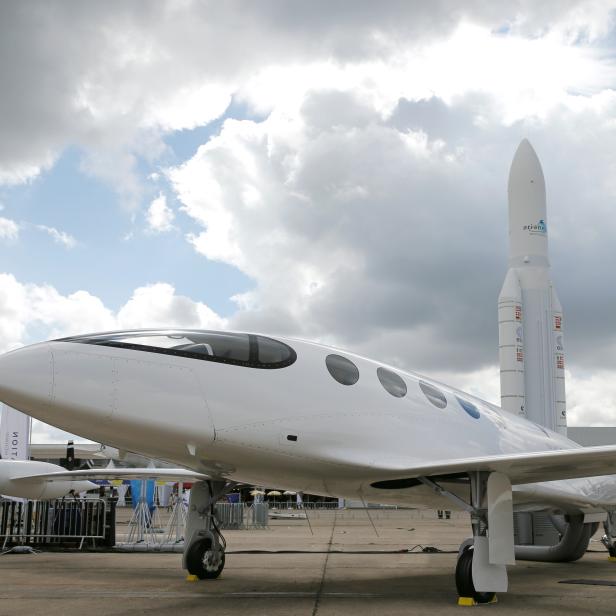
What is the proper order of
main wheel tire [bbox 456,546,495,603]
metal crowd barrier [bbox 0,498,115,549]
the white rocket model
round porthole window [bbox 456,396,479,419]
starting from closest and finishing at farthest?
1. main wheel tire [bbox 456,546,495,603]
2. round porthole window [bbox 456,396,479,419]
3. metal crowd barrier [bbox 0,498,115,549]
4. the white rocket model

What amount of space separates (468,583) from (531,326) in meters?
23.6

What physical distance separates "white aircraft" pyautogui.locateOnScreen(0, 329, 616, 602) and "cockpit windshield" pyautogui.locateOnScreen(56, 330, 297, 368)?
2 cm

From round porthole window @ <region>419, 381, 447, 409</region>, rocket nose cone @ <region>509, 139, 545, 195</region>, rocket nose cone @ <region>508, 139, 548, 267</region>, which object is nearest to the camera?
round porthole window @ <region>419, 381, 447, 409</region>

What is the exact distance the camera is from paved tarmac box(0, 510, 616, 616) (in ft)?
26.7

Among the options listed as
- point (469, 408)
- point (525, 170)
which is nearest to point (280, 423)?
point (469, 408)

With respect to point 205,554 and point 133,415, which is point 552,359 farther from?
point 133,415

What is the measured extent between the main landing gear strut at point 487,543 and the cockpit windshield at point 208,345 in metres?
2.58

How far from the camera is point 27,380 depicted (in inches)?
273

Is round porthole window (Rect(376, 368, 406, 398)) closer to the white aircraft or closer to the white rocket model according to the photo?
the white aircraft

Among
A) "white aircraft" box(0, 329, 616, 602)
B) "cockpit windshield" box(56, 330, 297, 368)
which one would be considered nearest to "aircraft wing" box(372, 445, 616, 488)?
"white aircraft" box(0, 329, 616, 602)

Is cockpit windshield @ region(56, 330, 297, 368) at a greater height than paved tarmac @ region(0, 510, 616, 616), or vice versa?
cockpit windshield @ region(56, 330, 297, 368)

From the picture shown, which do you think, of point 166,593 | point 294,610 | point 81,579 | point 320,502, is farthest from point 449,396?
point 320,502

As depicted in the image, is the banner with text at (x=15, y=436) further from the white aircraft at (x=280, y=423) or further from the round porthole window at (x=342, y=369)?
the round porthole window at (x=342, y=369)

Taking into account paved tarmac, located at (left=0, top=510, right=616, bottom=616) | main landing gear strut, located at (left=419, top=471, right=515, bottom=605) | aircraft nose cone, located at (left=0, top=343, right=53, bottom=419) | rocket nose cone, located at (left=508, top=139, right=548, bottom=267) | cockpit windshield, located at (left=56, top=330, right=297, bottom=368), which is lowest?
paved tarmac, located at (left=0, top=510, right=616, bottom=616)
